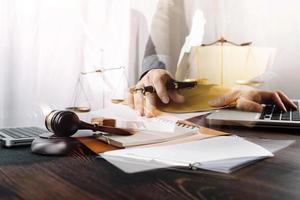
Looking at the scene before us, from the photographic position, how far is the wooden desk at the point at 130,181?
489 millimetres

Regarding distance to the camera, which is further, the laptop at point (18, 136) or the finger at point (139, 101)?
the finger at point (139, 101)

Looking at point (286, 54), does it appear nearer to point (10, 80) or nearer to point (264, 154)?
point (264, 154)

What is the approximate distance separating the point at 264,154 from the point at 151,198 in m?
0.36

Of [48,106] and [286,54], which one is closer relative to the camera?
[48,106]

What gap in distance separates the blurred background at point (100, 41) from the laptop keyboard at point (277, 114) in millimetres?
146

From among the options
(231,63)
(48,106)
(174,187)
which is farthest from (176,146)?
(231,63)

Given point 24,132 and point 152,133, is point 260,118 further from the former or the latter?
point 24,132

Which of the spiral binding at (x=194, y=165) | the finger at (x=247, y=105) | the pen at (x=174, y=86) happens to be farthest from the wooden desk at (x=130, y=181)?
the pen at (x=174, y=86)

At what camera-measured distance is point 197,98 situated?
1354 mm

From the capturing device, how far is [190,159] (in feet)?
2.24

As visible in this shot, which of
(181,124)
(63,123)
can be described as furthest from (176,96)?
(63,123)

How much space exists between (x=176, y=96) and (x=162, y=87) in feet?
0.21

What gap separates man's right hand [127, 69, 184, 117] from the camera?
1339mm

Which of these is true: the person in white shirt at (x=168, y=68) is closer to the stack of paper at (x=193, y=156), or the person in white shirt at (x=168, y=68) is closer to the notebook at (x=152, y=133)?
the notebook at (x=152, y=133)
